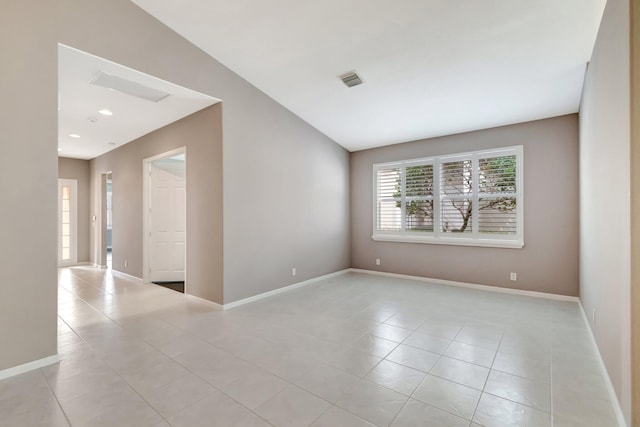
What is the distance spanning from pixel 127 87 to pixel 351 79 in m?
2.76

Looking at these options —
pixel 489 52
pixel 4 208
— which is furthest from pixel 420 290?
pixel 4 208

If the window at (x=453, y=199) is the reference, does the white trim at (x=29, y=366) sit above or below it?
below

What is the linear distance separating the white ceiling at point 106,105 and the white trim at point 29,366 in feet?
8.86

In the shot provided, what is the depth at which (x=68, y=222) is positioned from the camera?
7.39m

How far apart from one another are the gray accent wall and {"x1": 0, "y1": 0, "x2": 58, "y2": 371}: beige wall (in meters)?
0.28

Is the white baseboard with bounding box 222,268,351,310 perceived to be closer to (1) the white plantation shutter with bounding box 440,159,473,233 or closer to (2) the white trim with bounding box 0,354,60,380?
(2) the white trim with bounding box 0,354,60,380

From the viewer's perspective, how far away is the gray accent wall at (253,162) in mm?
2930

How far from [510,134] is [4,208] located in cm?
606

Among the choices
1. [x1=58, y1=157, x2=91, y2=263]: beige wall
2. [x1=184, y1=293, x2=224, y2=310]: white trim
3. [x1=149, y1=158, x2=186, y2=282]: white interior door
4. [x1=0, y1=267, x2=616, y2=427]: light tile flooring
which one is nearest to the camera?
[x1=0, y1=267, x2=616, y2=427]: light tile flooring

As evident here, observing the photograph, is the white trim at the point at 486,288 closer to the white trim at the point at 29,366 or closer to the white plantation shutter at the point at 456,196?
the white plantation shutter at the point at 456,196

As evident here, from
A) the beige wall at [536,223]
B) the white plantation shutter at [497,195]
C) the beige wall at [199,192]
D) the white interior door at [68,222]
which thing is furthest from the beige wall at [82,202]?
the white plantation shutter at [497,195]

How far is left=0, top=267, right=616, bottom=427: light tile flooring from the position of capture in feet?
5.93

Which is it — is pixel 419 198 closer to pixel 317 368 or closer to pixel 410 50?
pixel 410 50

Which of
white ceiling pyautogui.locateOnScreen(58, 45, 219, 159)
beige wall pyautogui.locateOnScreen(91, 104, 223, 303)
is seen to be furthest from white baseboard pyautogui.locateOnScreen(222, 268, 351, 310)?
white ceiling pyautogui.locateOnScreen(58, 45, 219, 159)
